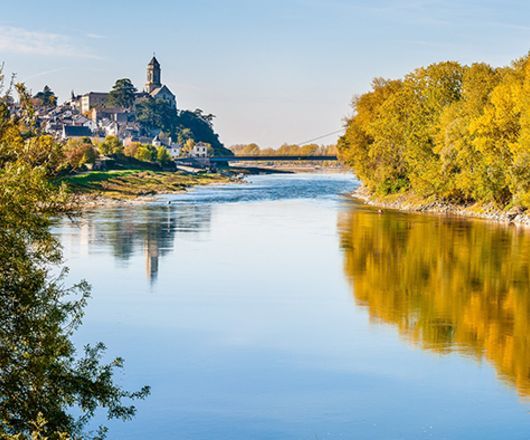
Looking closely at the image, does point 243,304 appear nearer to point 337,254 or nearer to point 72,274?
point 72,274

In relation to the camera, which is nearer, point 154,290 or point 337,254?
point 154,290

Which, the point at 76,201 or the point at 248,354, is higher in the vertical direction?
the point at 76,201

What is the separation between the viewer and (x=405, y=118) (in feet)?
250

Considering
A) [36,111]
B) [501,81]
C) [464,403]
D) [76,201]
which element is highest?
[501,81]

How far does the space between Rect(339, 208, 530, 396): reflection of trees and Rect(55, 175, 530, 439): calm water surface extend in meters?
0.08

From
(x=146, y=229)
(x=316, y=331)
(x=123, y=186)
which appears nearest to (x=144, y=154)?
(x=123, y=186)

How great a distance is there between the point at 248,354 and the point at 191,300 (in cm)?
743

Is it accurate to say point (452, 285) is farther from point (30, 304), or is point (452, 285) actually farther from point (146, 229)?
point (146, 229)

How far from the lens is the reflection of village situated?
41.5 m

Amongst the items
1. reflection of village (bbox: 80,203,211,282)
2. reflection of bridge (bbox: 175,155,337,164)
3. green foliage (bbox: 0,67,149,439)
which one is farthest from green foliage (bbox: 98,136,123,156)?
green foliage (bbox: 0,67,149,439)

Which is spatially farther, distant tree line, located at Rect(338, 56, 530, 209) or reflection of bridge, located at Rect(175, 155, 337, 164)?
reflection of bridge, located at Rect(175, 155, 337, 164)

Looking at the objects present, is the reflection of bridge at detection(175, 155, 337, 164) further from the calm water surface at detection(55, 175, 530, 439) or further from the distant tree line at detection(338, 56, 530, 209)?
the calm water surface at detection(55, 175, 530, 439)

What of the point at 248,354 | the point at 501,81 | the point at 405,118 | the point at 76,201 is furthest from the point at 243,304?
the point at 405,118

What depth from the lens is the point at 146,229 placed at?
52406 mm
